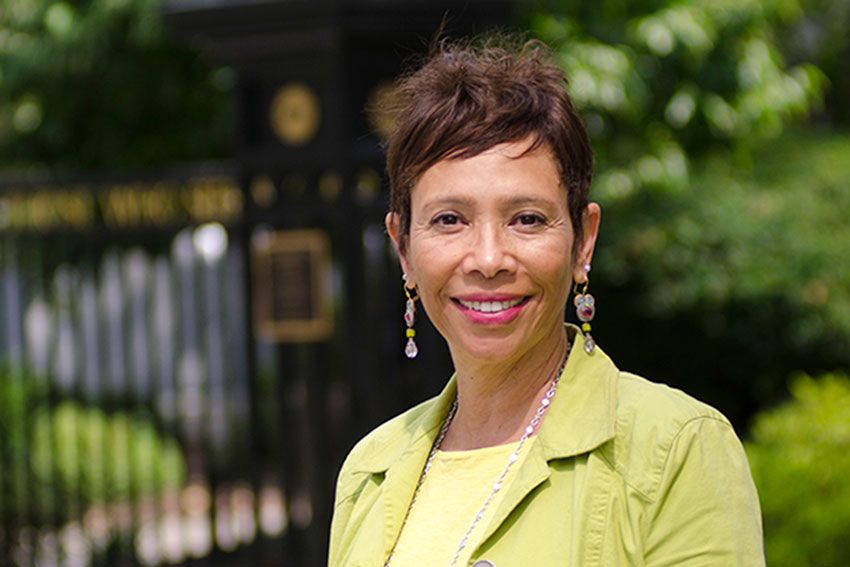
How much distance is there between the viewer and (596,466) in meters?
2.05

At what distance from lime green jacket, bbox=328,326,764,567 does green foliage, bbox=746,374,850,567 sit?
3.35 metres

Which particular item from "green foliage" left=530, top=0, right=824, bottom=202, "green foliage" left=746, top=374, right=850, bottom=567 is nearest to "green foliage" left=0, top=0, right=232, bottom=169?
"green foliage" left=530, top=0, right=824, bottom=202

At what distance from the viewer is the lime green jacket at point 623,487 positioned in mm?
1938

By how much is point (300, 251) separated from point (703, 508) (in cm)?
463

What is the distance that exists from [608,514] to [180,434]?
18.9ft

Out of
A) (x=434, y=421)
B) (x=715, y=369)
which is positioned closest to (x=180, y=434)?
(x=715, y=369)

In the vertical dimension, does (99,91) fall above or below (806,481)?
above

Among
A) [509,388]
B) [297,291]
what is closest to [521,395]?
[509,388]

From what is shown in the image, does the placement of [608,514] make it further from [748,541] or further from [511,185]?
[511,185]

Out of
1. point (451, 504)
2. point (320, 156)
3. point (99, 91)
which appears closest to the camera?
point (451, 504)

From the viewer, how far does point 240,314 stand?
720 centimetres

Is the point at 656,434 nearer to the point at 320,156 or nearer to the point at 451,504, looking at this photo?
the point at 451,504

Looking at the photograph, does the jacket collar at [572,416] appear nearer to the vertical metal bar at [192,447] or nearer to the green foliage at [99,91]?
the vertical metal bar at [192,447]

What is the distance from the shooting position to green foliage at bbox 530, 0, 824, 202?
24.6ft
